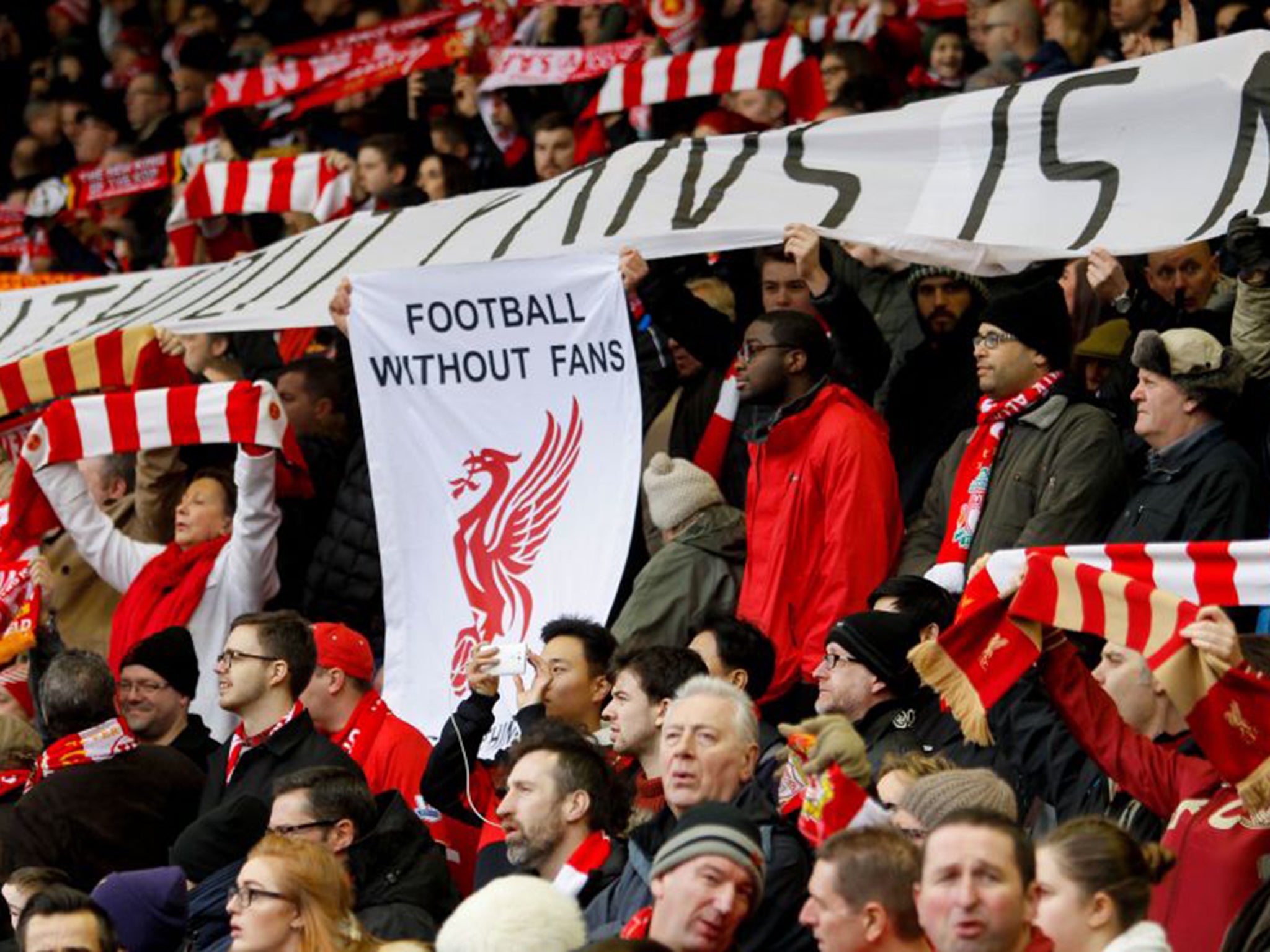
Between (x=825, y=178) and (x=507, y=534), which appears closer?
Answer: (x=507, y=534)

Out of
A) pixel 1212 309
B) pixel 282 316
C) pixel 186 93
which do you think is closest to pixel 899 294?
pixel 1212 309

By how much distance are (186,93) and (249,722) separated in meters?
9.56

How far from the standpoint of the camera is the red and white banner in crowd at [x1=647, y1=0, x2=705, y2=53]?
1466 cm

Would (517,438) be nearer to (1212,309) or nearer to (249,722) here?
(249,722)

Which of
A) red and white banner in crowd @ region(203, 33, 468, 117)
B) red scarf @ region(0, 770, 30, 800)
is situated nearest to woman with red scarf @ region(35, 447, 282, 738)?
red scarf @ region(0, 770, 30, 800)

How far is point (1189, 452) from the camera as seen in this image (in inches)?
314

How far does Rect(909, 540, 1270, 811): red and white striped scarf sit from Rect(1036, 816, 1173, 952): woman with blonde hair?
669mm

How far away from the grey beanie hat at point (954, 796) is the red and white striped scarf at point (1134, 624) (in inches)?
11.0

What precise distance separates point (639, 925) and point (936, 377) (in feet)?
12.4

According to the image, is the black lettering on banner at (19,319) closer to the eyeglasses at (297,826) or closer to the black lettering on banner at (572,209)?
the black lettering on banner at (572,209)

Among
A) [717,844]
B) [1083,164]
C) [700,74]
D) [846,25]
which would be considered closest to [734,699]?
[717,844]

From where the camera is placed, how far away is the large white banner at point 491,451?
9273mm

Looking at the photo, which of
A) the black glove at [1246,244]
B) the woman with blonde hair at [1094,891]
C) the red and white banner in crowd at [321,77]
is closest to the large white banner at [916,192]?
the black glove at [1246,244]

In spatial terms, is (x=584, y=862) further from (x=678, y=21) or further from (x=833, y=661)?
(x=678, y=21)
